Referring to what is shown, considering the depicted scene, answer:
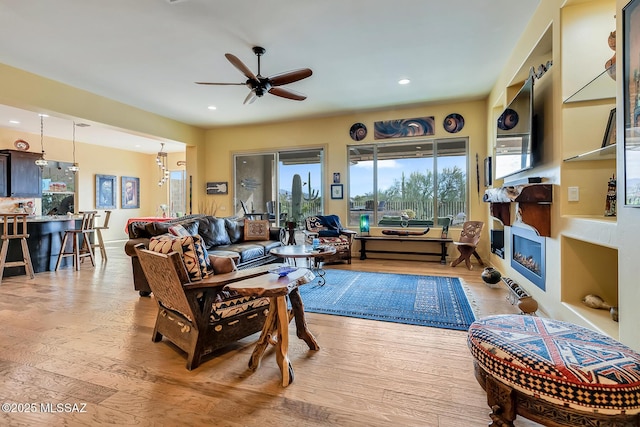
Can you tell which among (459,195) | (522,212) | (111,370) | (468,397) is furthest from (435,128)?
(111,370)

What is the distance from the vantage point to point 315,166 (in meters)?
7.07

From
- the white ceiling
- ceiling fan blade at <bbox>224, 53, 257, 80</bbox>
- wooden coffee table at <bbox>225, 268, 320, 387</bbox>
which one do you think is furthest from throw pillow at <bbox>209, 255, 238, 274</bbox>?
the white ceiling

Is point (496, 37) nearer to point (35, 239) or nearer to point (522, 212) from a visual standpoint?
point (522, 212)

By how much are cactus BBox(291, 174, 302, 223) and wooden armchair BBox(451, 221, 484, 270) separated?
11.7ft

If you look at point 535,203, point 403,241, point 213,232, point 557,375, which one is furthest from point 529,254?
point 213,232

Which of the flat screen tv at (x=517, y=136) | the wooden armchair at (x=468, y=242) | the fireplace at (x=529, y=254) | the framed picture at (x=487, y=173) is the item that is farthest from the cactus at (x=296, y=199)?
the fireplace at (x=529, y=254)

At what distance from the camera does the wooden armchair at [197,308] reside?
2082 millimetres

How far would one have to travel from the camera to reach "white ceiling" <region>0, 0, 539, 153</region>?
2988 mm

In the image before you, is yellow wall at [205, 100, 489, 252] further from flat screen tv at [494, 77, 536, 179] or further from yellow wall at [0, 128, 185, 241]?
yellow wall at [0, 128, 185, 241]

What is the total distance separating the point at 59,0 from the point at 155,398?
11.5 feet

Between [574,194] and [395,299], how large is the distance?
1972 millimetres

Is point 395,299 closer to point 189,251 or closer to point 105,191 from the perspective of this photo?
point 189,251

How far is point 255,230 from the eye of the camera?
5.32m

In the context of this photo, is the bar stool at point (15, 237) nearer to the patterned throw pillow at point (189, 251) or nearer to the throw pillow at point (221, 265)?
the patterned throw pillow at point (189, 251)
